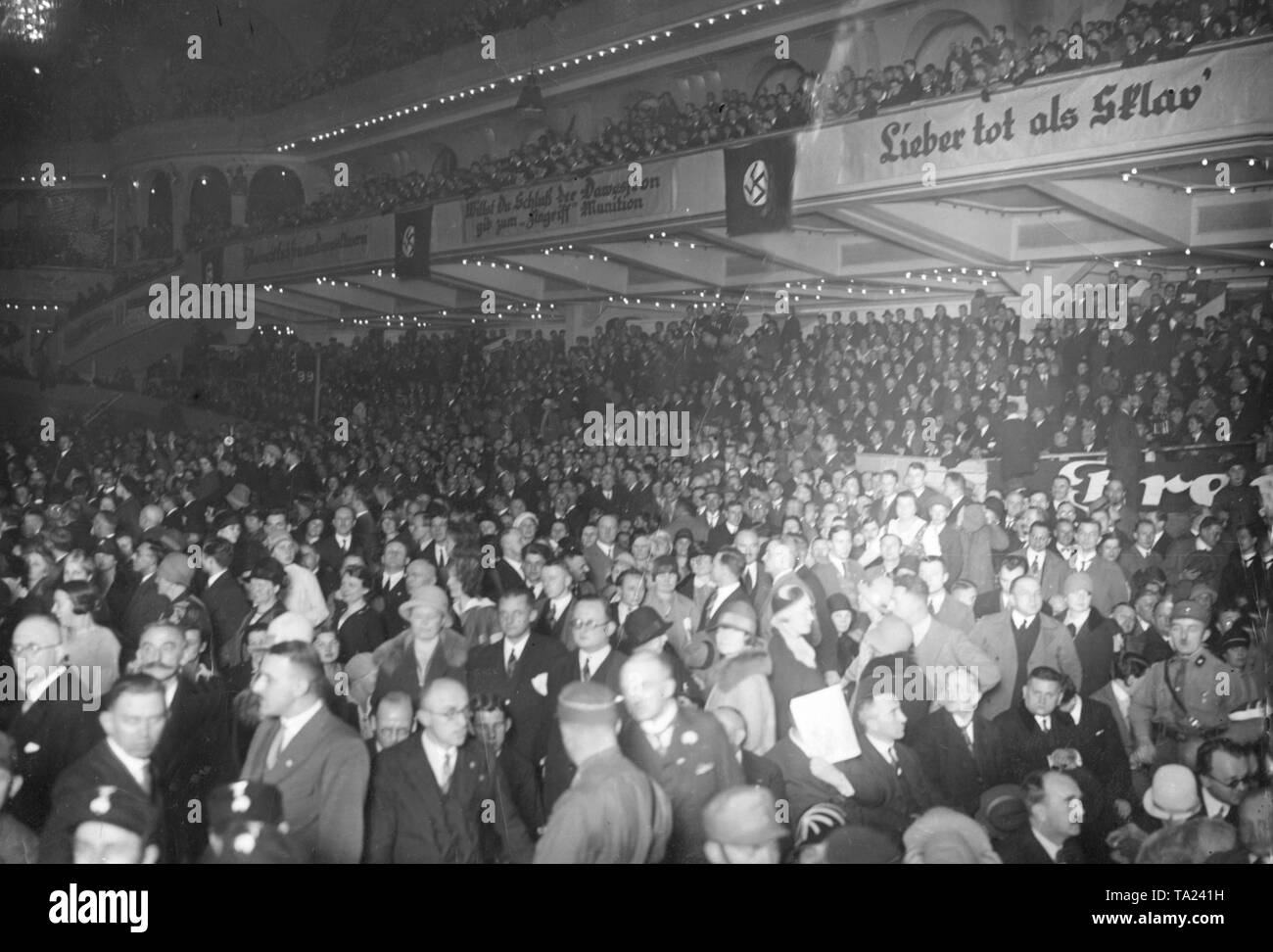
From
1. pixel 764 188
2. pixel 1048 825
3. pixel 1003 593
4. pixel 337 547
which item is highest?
pixel 764 188

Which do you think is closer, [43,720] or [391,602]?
[43,720]

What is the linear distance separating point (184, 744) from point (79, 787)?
43cm

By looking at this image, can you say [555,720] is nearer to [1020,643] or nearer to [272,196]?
[1020,643]

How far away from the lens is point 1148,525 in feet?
18.1

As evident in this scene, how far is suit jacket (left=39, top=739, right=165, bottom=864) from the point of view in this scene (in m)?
4.64

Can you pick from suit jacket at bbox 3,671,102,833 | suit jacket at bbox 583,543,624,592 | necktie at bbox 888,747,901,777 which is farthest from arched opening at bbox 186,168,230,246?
necktie at bbox 888,747,901,777

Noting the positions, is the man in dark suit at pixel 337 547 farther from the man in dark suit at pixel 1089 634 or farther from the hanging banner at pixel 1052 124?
the man in dark suit at pixel 1089 634

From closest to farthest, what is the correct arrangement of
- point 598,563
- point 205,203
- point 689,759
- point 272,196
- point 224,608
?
point 689,759 → point 224,608 → point 598,563 → point 205,203 → point 272,196

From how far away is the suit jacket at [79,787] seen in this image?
4.64 m

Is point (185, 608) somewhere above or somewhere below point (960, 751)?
above

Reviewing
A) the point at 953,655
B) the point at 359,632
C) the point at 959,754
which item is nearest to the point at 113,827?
the point at 359,632

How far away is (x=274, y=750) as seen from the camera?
14.7ft

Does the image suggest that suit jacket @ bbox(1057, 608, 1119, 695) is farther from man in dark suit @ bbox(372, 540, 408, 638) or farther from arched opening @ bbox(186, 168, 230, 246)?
arched opening @ bbox(186, 168, 230, 246)
